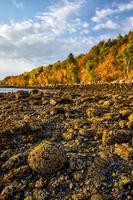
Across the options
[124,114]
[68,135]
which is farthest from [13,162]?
[124,114]

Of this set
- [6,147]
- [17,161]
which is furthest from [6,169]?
[6,147]

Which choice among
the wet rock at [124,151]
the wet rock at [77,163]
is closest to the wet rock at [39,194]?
the wet rock at [77,163]

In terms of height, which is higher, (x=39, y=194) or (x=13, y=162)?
(x=13, y=162)

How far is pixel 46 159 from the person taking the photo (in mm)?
9359

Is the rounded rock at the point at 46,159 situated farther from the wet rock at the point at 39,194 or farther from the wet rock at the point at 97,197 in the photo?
the wet rock at the point at 97,197

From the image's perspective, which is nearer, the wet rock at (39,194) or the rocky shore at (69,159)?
the wet rock at (39,194)

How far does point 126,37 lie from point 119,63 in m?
23.4

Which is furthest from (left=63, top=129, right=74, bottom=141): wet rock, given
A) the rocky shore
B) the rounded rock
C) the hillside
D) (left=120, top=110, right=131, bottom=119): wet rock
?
the hillside

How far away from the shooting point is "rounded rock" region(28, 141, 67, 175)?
9328 mm

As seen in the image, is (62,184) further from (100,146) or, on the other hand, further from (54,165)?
(100,146)

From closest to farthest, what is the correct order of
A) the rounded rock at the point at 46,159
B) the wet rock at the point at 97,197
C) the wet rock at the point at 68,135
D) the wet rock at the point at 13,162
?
the wet rock at the point at 97,197
the rounded rock at the point at 46,159
the wet rock at the point at 13,162
the wet rock at the point at 68,135

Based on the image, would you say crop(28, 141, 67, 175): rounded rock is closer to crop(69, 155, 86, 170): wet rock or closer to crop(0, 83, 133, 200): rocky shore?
crop(0, 83, 133, 200): rocky shore

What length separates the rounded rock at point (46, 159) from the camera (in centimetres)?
933

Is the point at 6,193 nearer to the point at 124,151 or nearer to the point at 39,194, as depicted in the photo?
the point at 39,194
